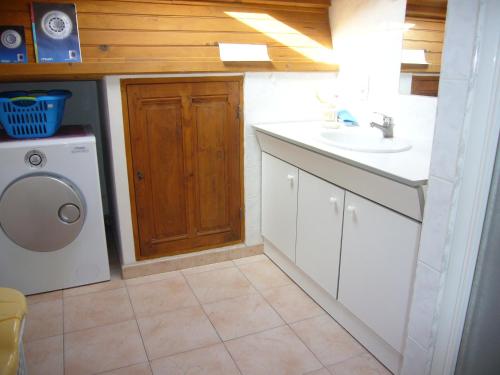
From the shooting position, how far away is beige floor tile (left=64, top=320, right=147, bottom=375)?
78.9 inches

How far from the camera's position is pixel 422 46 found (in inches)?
88.6

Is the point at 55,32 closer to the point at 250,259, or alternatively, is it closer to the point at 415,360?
the point at 250,259

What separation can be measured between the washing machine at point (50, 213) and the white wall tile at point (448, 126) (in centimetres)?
186

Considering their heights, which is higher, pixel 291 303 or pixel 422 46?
pixel 422 46

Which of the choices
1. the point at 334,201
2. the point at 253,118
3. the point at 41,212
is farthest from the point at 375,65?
the point at 41,212

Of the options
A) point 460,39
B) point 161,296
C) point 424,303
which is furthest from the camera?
point 161,296

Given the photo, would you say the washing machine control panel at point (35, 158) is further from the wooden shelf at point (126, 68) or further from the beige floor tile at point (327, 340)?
the beige floor tile at point (327, 340)

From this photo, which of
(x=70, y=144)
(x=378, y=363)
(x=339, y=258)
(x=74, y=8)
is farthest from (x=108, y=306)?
(x=74, y=8)

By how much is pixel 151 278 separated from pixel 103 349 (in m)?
0.71

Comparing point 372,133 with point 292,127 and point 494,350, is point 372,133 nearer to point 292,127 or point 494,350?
point 292,127

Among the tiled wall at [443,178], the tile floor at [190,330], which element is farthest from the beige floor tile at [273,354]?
the tiled wall at [443,178]

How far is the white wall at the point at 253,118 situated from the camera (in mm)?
2566

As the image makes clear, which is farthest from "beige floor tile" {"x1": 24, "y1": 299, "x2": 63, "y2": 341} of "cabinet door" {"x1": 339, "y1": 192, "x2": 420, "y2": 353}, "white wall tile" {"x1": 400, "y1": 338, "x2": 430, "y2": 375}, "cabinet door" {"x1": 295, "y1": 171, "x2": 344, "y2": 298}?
"white wall tile" {"x1": 400, "y1": 338, "x2": 430, "y2": 375}

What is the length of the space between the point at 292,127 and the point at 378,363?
1.46m
